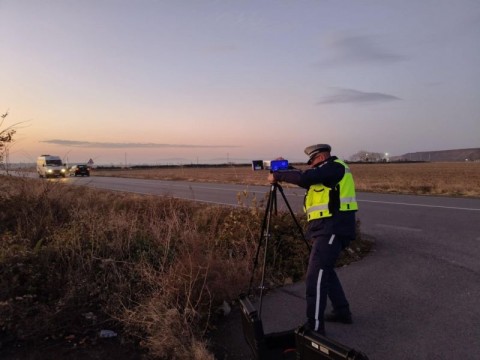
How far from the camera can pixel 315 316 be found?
433 centimetres

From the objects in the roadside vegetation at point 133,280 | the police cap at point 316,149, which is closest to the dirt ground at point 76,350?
the roadside vegetation at point 133,280

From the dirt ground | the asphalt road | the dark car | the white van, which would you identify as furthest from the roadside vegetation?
the dark car

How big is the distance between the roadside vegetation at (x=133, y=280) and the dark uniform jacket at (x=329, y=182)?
1.48 metres

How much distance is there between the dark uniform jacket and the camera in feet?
13.9

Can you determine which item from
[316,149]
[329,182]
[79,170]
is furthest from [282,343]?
[79,170]

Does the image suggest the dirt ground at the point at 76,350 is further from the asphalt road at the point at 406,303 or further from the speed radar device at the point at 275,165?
the speed radar device at the point at 275,165

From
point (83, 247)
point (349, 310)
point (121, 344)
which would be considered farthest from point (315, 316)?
point (83, 247)

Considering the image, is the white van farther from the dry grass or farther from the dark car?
the dry grass

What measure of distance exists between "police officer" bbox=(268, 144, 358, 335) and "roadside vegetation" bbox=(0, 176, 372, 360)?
3.65ft

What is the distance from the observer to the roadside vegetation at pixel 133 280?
182 inches

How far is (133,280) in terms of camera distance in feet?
18.8

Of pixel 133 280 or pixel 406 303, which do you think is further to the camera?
pixel 133 280

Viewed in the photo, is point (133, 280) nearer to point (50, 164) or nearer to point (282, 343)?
point (282, 343)

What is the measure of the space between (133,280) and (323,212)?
2681 mm
